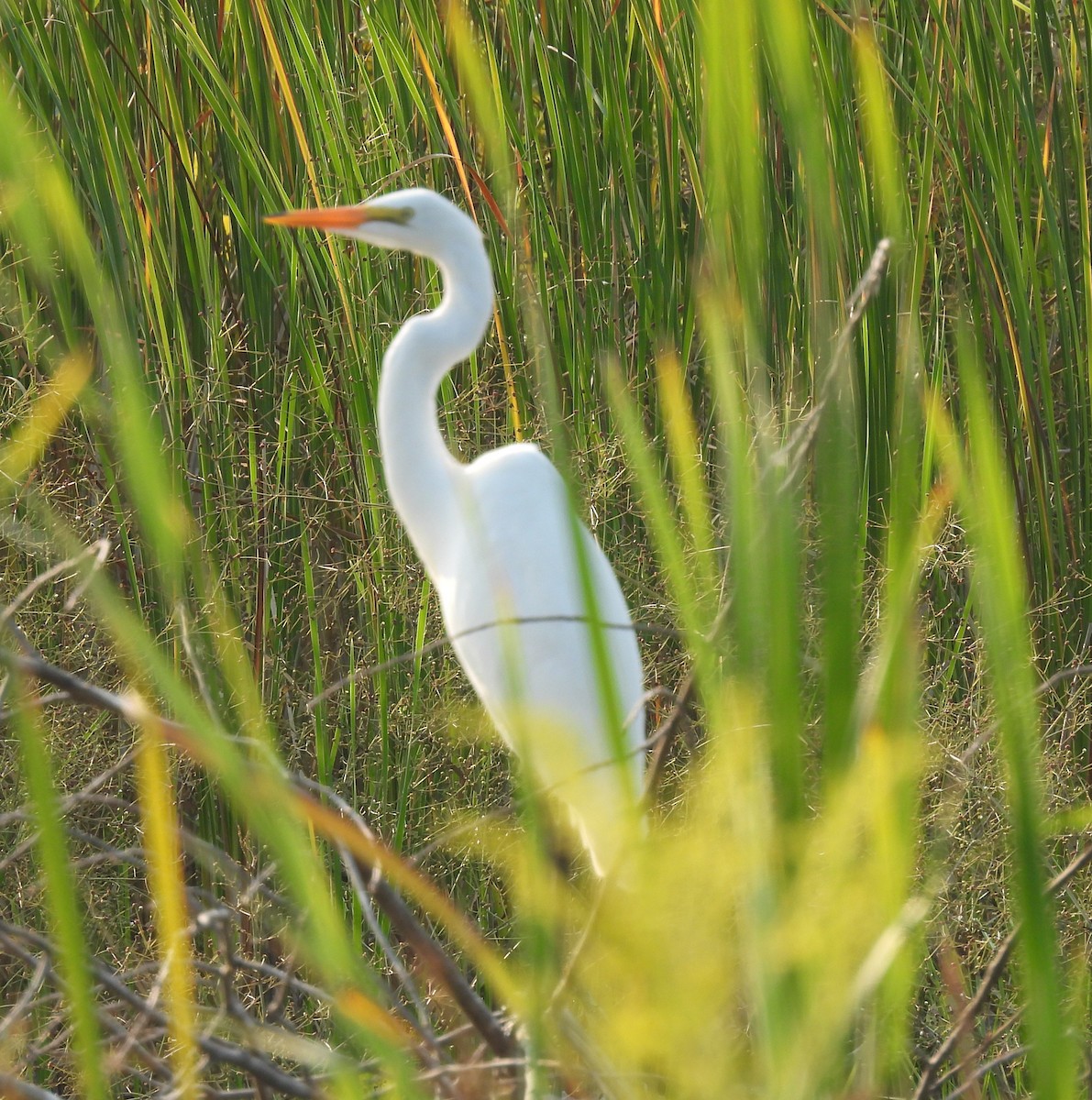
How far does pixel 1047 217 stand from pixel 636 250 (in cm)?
43

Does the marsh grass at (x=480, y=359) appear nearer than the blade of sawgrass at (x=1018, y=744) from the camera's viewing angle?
No

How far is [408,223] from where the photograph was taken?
44.0 inches

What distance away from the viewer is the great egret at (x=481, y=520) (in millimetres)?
1112

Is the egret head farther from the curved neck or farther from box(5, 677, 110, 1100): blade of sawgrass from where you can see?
box(5, 677, 110, 1100): blade of sawgrass

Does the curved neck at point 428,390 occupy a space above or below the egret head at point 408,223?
below

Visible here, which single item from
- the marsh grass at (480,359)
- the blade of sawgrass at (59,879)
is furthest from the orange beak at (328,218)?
the blade of sawgrass at (59,879)

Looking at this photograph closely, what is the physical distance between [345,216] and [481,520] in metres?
0.28

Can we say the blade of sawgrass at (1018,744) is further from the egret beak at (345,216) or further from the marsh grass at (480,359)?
the egret beak at (345,216)

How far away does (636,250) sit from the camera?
1.39m

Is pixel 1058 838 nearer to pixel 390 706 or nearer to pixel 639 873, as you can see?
pixel 390 706

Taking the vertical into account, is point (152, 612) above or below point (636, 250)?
below

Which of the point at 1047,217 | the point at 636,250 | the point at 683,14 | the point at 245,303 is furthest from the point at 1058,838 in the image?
the point at 245,303

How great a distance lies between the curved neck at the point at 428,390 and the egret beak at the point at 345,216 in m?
0.05

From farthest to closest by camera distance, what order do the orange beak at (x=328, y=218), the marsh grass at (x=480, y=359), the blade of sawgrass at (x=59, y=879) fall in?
the marsh grass at (x=480, y=359) < the orange beak at (x=328, y=218) < the blade of sawgrass at (x=59, y=879)
